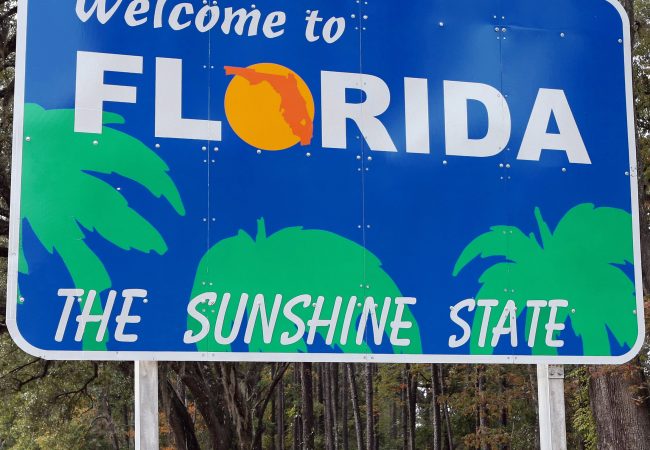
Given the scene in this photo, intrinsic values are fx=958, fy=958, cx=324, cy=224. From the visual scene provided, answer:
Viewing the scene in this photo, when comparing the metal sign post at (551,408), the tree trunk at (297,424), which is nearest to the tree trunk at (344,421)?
A: the tree trunk at (297,424)

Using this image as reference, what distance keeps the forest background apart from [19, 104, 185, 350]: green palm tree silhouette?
8455 mm

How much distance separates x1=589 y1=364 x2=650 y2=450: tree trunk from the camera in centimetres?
1196

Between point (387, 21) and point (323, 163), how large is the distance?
2.14ft

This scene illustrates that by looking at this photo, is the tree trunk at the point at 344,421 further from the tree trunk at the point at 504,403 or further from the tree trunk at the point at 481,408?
the tree trunk at the point at 481,408

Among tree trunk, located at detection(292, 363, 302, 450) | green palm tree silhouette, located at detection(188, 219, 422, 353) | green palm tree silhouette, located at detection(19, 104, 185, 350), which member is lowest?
tree trunk, located at detection(292, 363, 302, 450)

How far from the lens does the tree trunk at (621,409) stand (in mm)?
11961

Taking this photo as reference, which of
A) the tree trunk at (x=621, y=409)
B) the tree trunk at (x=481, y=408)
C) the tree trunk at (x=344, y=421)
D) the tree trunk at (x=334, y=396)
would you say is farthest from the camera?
the tree trunk at (x=344, y=421)

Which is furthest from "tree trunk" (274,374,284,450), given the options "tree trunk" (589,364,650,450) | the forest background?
Result: "tree trunk" (589,364,650,450)

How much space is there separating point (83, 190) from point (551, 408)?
1.88m

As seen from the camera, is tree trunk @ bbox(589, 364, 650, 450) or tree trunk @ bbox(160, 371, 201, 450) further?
tree trunk @ bbox(160, 371, 201, 450)

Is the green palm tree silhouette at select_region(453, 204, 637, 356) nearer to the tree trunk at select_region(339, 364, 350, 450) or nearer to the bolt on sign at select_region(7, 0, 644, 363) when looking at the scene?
the bolt on sign at select_region(7, 0, 644, 363)

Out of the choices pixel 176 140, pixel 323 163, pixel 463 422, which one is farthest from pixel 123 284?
pixel 463 422

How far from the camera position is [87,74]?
10.8 ft

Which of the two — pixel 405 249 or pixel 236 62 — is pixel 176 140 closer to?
pixel 236 62
